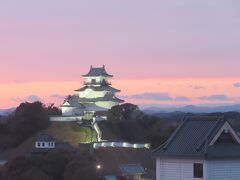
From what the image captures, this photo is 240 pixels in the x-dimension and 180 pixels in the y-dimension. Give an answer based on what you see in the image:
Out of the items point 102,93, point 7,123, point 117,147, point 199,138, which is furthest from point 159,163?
point 102,93

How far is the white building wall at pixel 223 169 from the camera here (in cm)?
2086

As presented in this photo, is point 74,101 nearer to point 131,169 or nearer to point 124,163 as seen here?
point 124,163

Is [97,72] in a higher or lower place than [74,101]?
higher

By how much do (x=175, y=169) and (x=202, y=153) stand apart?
115 cm

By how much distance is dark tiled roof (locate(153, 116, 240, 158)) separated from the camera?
21000mm

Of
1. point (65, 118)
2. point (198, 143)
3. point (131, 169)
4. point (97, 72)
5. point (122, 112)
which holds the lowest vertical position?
point (198, 143)

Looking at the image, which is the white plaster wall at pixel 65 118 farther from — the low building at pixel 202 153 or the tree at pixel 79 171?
the low building at pixel 202 153

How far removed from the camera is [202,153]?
68.1 ft

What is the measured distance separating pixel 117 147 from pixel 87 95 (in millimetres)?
26466

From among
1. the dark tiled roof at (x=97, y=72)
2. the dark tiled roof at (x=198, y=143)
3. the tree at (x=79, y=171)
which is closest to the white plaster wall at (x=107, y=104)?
the dark tiled roof at (x=97, y=72)

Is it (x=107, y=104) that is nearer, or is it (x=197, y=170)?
(x=197, y=170)

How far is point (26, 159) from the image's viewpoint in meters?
40.6

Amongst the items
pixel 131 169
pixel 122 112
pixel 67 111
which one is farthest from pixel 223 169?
pixel 67 111

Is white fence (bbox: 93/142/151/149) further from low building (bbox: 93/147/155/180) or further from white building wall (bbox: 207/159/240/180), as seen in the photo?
white building wall (bbox: 207/159/240/180)
